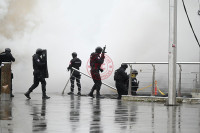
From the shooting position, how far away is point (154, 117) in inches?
356

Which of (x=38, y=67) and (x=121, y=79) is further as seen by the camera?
(x=121, y=79)

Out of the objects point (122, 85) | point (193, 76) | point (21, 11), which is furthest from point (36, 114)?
point (21, 11)

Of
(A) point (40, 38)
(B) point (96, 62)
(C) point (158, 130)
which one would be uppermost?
(A) point (40, 38)

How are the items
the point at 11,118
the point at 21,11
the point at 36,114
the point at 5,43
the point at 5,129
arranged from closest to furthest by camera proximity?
the point at 5,129 → the point at 11,118 → the point at 36,114 → the point at 5,43 → the point at 21,11

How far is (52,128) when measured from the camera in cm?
714

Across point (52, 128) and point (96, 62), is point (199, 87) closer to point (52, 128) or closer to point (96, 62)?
point (96, 62)

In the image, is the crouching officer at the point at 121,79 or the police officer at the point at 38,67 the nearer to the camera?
the police officer at the point at 38,67

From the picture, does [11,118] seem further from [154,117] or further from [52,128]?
[154,117]

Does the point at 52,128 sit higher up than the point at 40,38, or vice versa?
the point at 40,38

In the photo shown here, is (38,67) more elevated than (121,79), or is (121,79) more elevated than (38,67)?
(38,67)

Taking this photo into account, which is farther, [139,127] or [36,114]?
[36,114]

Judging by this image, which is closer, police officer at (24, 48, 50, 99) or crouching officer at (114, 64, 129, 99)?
police officer at (24, 48, 50, 99)

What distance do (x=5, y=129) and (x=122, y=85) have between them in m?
9.87

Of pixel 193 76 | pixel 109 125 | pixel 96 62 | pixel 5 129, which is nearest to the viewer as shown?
pixel 5 129
